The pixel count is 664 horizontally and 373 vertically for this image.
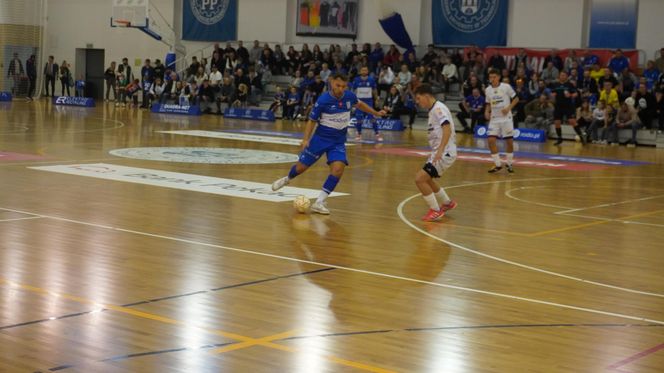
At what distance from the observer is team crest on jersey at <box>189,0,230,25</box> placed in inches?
1617

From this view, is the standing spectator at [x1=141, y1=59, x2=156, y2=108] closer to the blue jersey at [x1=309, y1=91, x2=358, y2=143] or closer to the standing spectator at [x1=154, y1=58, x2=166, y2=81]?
the standing spectator at [x1=154, y1=58, x2=166, y2=81]

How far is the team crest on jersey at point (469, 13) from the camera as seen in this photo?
33.8m

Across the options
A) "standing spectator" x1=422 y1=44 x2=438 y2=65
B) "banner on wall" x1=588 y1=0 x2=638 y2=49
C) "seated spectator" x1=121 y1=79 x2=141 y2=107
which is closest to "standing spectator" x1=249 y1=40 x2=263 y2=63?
"seated spectator" x1=121 y1=79 x2=141 y2=107

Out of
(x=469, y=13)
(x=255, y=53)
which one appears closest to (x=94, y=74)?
(x=255, y=53)

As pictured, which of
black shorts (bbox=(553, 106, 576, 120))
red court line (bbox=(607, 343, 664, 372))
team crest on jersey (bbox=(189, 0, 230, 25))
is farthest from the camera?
team crest on jersey (bbox=(189, 0, 230, 25))

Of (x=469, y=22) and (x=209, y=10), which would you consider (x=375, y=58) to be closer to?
(x=469, y=22)

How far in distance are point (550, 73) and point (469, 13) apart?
5.11 m

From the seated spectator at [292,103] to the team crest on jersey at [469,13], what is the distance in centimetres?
606

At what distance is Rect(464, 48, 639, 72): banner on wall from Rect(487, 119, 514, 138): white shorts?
13725 mm

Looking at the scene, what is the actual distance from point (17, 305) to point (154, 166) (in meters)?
10.1

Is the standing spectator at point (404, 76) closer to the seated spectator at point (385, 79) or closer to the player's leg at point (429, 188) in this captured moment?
the seated spectator at point (385, 79)

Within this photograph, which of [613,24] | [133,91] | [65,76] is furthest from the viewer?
[65,76]

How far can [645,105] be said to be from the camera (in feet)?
89.0

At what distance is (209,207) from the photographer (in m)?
12.4
